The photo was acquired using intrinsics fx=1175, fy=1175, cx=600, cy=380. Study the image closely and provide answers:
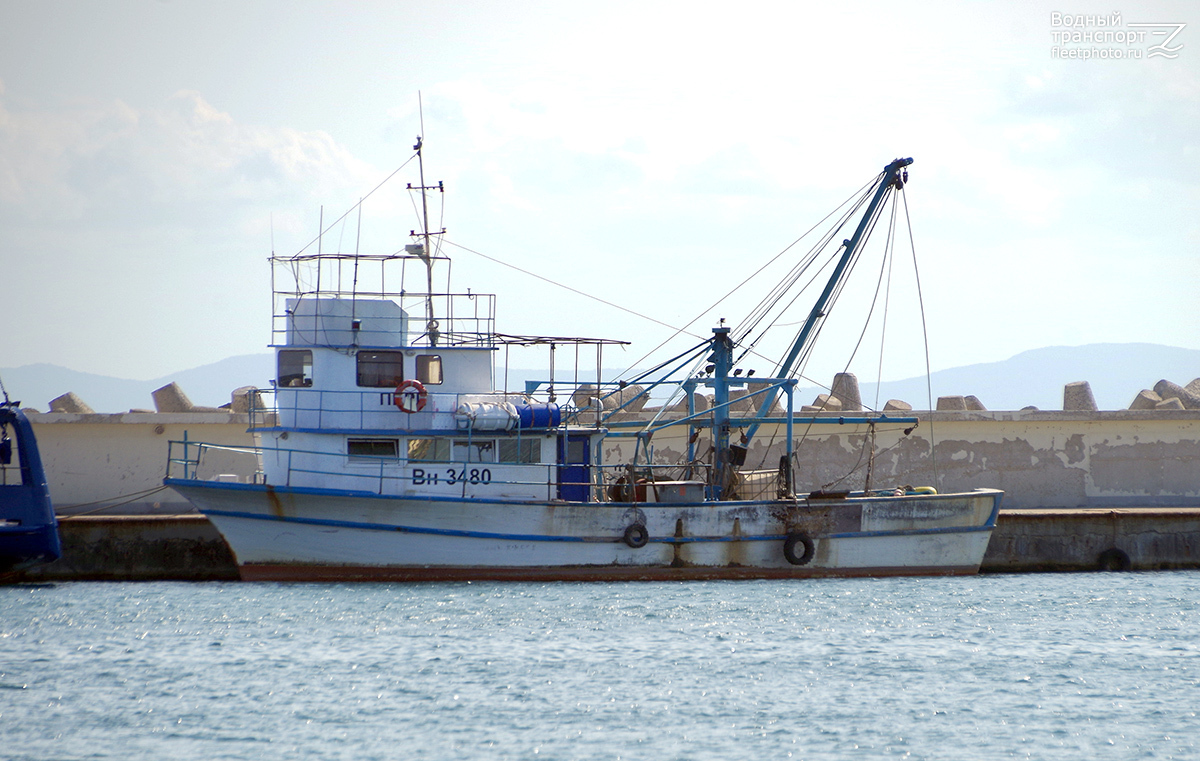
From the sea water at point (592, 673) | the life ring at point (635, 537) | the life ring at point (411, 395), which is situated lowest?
the sea water at point (592, 673)

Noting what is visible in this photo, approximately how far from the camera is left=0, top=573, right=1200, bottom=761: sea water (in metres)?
11.3

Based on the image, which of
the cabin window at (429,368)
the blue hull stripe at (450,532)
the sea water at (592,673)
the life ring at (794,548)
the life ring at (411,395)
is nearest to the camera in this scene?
the sea water at (592,673)

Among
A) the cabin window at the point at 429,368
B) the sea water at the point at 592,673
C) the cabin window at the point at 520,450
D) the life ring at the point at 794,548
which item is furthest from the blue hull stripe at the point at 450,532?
the cabin window at the point at 429,368

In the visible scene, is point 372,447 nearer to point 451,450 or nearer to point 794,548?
point 451,450

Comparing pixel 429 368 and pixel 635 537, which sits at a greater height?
pixel 429 368

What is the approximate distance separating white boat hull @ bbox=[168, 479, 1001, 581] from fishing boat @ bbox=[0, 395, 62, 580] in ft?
7.78

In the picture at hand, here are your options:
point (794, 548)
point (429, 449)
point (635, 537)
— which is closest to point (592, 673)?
point (635, 537)

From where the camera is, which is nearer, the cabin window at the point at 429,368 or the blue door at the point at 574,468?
the cabin window at the point at 429,368

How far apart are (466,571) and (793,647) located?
599 centimetres

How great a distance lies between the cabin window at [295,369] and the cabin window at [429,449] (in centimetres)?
200

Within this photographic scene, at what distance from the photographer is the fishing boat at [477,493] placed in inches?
725

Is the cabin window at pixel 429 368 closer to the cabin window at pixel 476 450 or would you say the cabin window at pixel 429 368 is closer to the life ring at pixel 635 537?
the cabin window at pixel 476 450

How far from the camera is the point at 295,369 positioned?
19203mm

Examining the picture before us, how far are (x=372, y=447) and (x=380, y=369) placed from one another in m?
1.28
